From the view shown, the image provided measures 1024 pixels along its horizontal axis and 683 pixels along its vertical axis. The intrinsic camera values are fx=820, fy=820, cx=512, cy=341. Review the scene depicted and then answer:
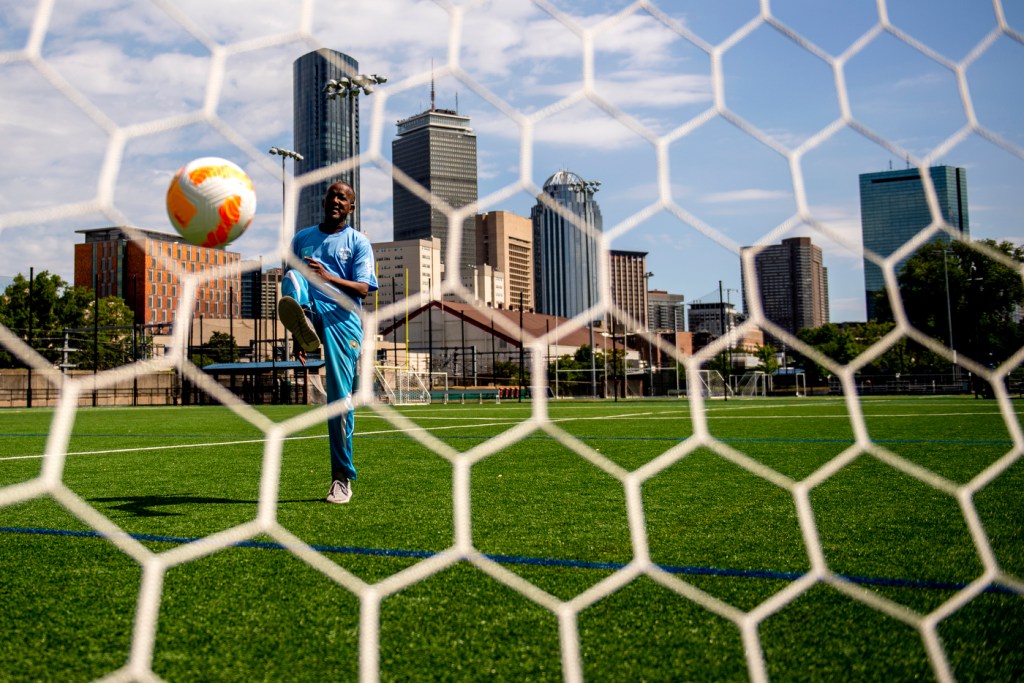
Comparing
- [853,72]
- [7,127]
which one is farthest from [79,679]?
[853,72]

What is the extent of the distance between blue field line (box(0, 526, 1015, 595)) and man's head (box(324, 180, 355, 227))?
1170 mm

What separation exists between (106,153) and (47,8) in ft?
1.03

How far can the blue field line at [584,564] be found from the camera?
1720 millimetres

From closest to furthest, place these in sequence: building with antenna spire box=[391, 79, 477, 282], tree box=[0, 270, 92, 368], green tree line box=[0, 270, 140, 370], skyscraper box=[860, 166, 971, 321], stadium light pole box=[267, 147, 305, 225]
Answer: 1. stadium light pole box=[267, 147, 305, 225]
2. building with antenna spire box=[391, 79, 477, 282]
3. skyscraper box=[860, 166, 971, 321]
4. green tree line box=[0, 270, 140, 370]
5. tree box=[0, 270, 92, 368]

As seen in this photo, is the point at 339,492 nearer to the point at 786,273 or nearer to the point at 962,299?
the point at 786,273

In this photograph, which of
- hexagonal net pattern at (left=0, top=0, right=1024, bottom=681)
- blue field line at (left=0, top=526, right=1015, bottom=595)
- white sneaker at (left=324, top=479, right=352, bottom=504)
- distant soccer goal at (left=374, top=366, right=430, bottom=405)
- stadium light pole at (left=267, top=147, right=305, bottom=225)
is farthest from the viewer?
distant soccer goal at (left=374, top=366, right=430, bottom=405)

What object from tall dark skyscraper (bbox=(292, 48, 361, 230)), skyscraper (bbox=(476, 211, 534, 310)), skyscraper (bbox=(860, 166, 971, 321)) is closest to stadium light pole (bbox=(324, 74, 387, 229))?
tall dark skyscraper (bbox=(292, 48, 361, 230))

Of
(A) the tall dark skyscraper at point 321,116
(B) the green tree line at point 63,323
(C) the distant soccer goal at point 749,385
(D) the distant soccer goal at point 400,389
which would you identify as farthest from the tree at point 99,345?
(C) the distant soccer goal at point 749,385

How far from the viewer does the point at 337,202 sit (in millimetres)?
2842

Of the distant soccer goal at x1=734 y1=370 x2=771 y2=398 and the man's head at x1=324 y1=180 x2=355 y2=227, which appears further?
the distant soccer goal at x1=734 y1=370 x2=771 y2=398

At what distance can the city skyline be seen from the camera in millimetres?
1920

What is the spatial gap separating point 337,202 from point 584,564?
156 cm

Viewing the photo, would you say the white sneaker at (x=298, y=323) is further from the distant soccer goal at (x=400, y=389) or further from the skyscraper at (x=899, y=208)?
the distant soccer goal at (x=400, y=389)

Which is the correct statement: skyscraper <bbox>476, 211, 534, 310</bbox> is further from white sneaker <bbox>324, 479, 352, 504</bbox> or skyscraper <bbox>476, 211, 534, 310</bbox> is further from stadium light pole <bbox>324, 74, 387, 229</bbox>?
white sneaker <bbox>324, 479, 352, 504</bbox>
